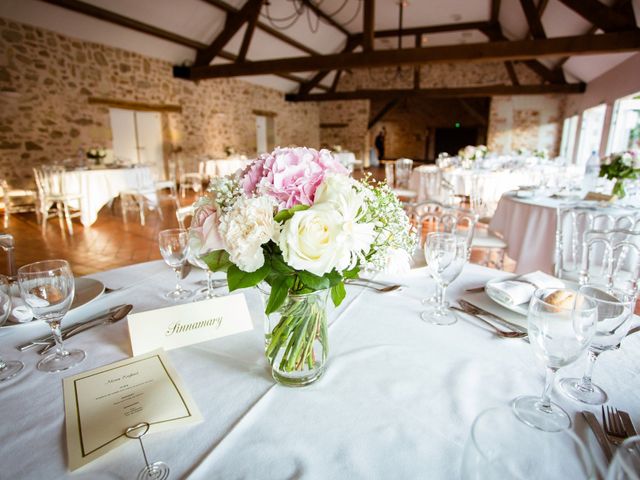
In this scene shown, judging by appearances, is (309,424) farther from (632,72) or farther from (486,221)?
(632,72)

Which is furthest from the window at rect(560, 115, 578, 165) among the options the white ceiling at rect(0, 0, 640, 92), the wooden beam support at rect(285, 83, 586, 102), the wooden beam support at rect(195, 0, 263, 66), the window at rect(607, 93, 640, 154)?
the wooden beam support at rect(195, 0, 263, 66)

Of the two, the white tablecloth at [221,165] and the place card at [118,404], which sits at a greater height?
the white tablecloth at [221,165]

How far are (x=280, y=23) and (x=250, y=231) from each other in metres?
10.0

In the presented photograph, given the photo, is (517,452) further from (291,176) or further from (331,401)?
(291,176)

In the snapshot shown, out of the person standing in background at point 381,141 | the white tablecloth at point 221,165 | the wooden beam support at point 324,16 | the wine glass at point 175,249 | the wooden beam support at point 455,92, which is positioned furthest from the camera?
the person standing in background at point 381,141

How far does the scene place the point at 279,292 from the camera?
0.65 m

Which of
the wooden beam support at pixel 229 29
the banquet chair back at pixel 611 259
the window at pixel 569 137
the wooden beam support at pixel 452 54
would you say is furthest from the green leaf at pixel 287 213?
the window at pixel 569 137

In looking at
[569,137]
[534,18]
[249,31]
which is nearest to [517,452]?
[534,18]

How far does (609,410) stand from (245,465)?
618 millimetres

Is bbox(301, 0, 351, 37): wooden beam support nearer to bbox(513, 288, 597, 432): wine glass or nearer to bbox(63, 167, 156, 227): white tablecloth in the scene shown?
bbox(63, 167, 156, 227): white tablecloth

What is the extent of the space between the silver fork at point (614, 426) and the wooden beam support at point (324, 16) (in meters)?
9.64

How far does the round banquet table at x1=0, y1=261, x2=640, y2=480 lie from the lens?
0.56 m

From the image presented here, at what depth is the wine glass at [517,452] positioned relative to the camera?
320mm

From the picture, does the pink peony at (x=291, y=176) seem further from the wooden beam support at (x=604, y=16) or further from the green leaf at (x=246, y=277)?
the wooden beam support at (x=604, y=16)
